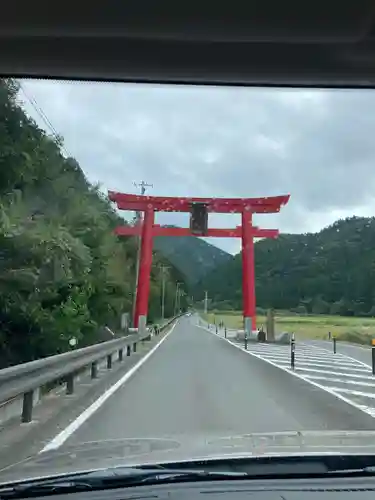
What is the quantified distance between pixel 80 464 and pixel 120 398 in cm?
903

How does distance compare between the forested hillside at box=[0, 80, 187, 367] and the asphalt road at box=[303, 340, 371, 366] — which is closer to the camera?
the forested hillside at box=[0, 80, 187, 367]

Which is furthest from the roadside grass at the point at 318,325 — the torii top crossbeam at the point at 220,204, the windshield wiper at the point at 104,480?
the windshield wiper at the point at 104,480

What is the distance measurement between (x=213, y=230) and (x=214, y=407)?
2785 centimetres

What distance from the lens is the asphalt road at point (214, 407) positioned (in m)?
9.38

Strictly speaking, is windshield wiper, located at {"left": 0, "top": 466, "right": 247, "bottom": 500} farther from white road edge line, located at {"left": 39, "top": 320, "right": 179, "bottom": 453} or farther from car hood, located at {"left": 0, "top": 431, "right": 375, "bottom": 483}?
white road edge line, located at {"left": 39, "top": 320, "right": 179, "bottom": 453}

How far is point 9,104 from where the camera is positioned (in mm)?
15977

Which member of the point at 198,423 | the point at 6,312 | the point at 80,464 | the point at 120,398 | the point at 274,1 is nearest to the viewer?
the point at 80,464

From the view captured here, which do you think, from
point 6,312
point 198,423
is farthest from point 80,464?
point 6,312

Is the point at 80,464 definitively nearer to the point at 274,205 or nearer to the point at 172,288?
the point at 274,205

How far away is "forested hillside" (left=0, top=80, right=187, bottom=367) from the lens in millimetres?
15969

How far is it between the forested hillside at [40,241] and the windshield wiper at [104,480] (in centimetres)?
950

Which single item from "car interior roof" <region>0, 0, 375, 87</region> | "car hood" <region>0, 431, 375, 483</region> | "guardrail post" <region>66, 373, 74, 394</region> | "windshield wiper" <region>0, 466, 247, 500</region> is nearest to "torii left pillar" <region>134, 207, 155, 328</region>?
"guardrail post" <region>66, 373, 74, 394</region>

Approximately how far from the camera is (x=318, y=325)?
34875mm

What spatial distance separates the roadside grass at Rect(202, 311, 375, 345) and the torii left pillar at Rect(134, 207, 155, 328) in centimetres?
601
